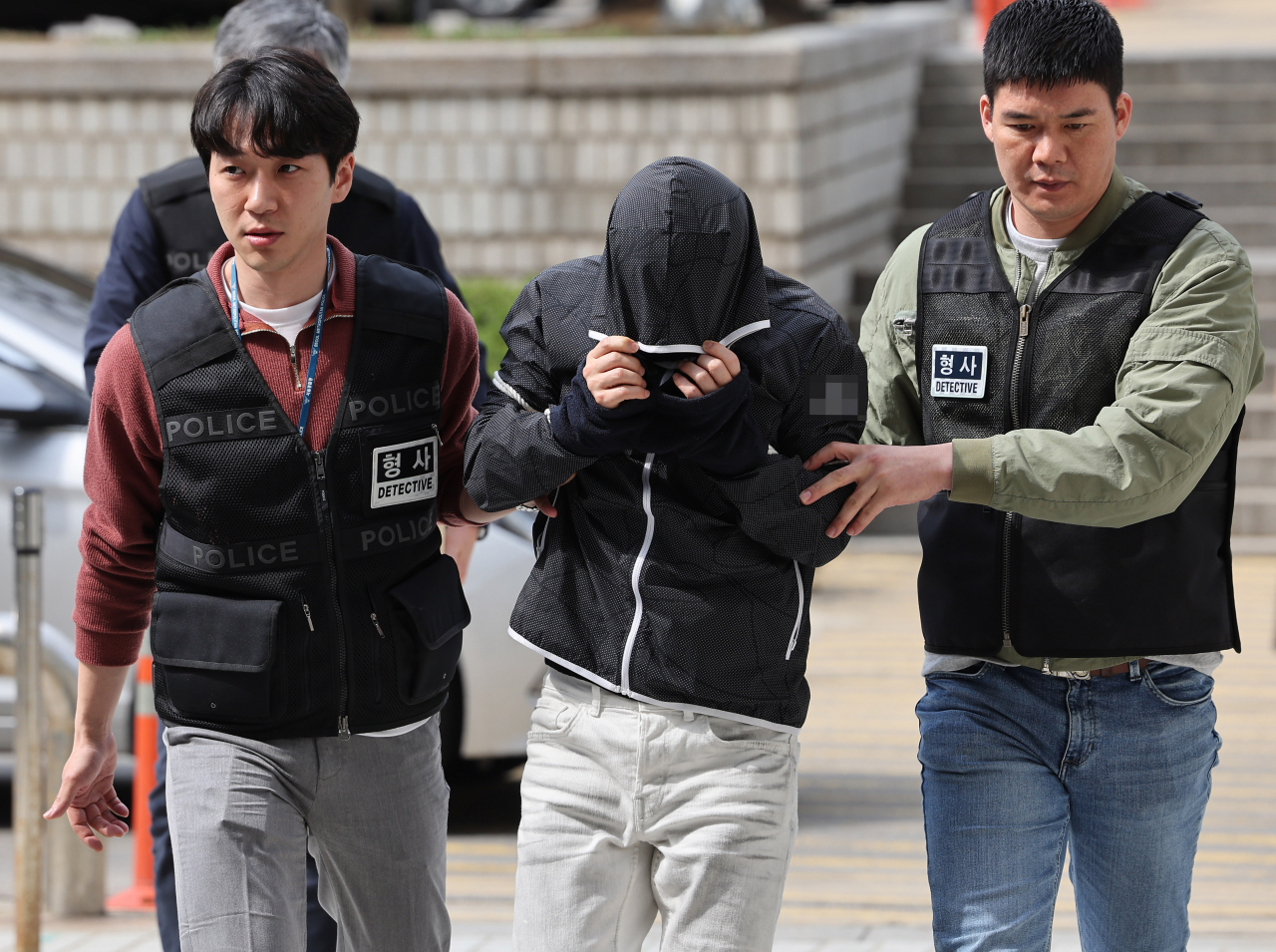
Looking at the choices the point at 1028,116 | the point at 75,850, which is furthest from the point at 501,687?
the point at 1028,116

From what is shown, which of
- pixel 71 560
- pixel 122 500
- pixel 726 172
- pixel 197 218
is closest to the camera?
pixel 122 500

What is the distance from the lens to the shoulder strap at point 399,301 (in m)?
3.07

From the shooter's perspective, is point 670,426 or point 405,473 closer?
point 670,426

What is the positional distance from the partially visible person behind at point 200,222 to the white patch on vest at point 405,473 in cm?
71

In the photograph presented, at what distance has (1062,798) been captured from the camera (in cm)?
314

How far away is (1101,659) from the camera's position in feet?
10.1

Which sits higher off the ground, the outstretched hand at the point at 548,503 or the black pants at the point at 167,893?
the outstretched hand at the point at 548,503

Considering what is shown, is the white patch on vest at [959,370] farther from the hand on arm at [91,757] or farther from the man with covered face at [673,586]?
the hand on arm at [91,757]

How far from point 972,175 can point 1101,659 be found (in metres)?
10.6

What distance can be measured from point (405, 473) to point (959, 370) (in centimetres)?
93

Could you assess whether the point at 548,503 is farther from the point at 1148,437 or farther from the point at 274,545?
the point at 1148,437

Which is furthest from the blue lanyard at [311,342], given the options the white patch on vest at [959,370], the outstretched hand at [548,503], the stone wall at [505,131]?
the stone wall at [505,131]

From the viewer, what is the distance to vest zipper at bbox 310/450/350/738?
2949 millimetres

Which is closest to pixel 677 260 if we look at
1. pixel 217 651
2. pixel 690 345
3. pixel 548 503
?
pixel 690 345
